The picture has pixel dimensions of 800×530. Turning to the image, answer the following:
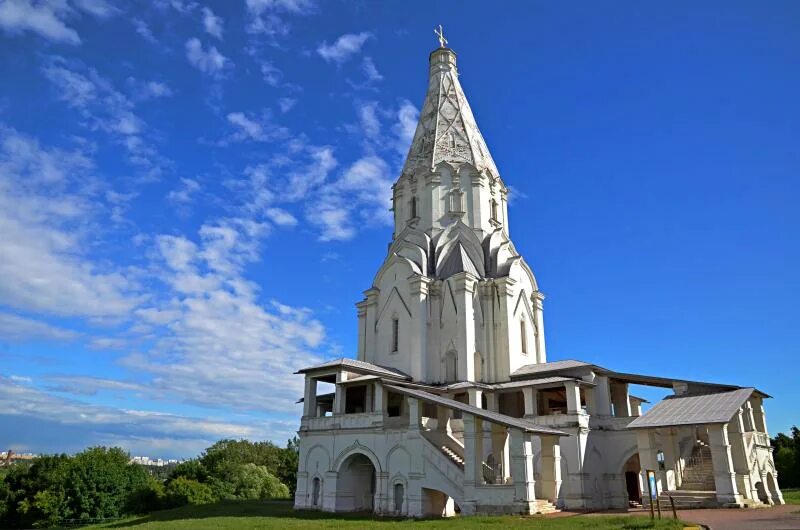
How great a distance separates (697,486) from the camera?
20781 millimetres

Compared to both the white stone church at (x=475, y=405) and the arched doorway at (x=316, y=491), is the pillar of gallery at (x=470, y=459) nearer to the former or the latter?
the white stone church at (x=475, y=405)

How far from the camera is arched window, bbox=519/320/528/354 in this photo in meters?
29.7

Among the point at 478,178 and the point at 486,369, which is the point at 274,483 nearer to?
the point at 486,369

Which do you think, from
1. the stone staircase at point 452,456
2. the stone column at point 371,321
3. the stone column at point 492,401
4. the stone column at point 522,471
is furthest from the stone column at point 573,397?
the stone column at point 371,321

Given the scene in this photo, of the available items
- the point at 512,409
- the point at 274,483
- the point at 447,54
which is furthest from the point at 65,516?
the point at 447,54

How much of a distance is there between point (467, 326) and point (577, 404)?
Answer: 22.1 ft

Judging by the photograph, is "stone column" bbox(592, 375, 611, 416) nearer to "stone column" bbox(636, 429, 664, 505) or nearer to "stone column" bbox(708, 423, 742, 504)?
"stone column" bbox(636, 429, 664, 505)

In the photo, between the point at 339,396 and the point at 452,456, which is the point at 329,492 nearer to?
the point at 339,396

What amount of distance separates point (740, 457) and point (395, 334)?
1599 cm

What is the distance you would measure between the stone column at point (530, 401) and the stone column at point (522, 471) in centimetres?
585

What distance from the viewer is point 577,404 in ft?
75.8

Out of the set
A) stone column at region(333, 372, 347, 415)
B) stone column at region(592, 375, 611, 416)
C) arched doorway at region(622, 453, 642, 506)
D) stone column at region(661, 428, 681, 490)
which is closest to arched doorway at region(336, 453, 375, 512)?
stone column at region(333, 372, 347, 415)

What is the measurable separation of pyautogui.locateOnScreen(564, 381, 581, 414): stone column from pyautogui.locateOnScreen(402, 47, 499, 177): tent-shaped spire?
14.7m

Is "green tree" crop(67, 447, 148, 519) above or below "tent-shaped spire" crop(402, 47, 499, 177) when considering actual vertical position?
below
